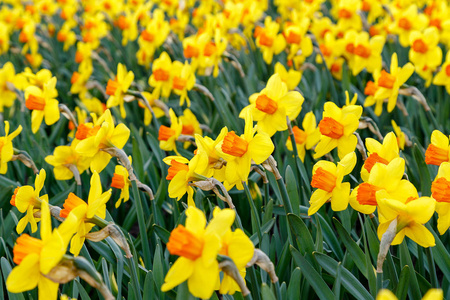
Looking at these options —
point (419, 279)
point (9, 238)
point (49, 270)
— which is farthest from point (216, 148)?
point (9, 238)

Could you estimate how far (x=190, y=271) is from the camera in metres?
1.00

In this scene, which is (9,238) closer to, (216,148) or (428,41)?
(216,148)

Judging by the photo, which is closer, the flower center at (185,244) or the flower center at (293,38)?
the flower center at (185,244)

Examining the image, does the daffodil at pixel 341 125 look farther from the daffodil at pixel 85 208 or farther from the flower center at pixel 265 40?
the flower center at pixel 265 40

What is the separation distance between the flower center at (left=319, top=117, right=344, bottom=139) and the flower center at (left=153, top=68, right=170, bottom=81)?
1.41 metres

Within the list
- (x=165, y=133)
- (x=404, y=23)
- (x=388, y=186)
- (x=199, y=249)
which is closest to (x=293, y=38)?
(x=404, y=23)

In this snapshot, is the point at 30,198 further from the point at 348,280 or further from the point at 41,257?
the point at 348,280

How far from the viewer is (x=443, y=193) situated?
1.19 m

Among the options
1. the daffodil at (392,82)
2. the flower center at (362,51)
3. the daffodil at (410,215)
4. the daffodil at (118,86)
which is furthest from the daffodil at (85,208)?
the flower center at (362,51)

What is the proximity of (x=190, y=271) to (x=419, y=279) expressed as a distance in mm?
897

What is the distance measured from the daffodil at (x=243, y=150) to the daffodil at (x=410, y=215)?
0.36 m

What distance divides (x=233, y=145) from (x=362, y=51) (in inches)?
73.0

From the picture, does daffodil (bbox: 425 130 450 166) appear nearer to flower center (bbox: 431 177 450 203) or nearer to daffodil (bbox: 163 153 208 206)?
flower center (bbox: 431 177 450 203)

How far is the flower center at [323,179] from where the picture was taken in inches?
54.1
